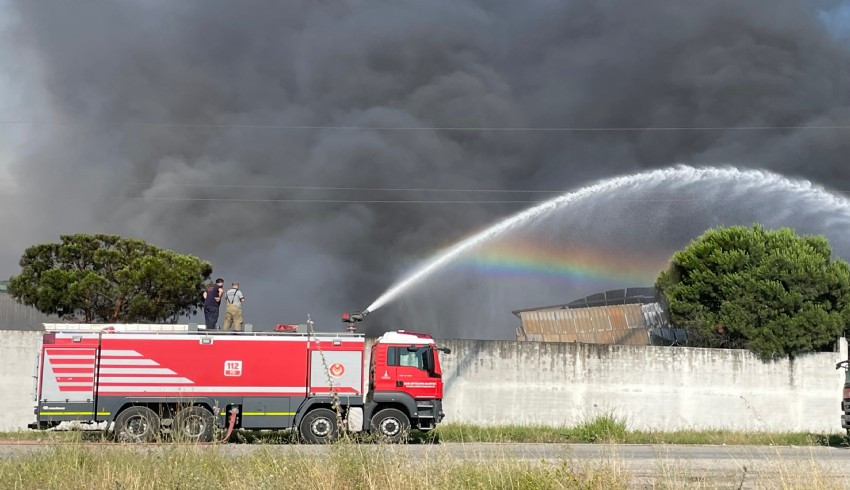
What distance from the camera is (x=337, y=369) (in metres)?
22.0

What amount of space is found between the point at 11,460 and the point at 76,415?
10.1 metres

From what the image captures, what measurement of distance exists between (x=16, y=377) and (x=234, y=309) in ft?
26.7

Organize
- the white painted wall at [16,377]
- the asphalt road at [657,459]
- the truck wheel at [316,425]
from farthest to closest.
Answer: the white painted wall at [16,377] → the truck wheel at [316,425] → the asphalt road at [657,459]

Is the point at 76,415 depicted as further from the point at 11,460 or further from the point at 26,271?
the point at 26,271

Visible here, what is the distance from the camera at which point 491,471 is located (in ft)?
32.0

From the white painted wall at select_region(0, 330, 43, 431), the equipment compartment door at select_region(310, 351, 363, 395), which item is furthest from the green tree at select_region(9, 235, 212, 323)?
the equipment compartment door at select_region(310, 351, 363, 395)

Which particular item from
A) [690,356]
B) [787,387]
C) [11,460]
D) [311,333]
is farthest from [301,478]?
[787,387]

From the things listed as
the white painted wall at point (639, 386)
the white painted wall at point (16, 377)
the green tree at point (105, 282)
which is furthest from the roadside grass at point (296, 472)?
the green tree at point (105, 282)

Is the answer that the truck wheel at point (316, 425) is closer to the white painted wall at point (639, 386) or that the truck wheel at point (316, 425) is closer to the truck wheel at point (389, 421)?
the truck wheel at point (389, 421)

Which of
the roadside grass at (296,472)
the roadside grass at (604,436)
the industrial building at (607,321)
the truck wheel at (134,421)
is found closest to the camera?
the roadside grass at (296,472)

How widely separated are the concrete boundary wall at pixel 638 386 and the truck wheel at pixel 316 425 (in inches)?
309

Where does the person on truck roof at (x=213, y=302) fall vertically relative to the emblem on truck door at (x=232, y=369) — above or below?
above

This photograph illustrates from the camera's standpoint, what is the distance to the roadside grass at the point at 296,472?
9.14m

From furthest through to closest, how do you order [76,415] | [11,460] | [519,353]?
[519,353]
[76,415]
[11,460]
